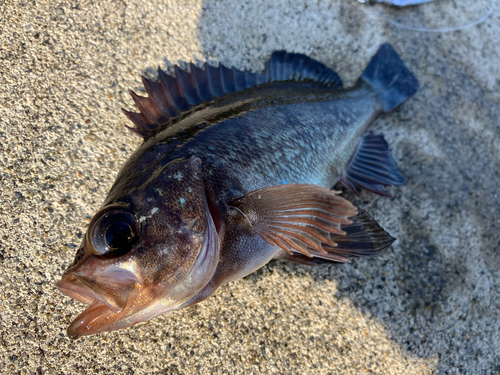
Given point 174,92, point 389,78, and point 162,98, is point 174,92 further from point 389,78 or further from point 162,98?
point 389,78

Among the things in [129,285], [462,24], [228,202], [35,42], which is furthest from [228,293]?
[462,24]

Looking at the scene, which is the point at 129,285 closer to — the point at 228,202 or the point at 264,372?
the point at 228,202

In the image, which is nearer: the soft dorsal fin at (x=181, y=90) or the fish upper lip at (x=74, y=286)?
the fish upper lip at (x=74, y=286)

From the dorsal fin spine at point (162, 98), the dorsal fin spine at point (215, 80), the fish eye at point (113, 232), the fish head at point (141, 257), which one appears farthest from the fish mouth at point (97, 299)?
the dorsal fin spine at point (215, 80)

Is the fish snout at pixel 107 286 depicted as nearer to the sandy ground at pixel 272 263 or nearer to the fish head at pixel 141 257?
the fish head at pixel 141 257

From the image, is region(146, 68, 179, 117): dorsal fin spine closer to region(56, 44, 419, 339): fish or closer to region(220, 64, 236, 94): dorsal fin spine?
region(56, 44, 419, 339): fish
